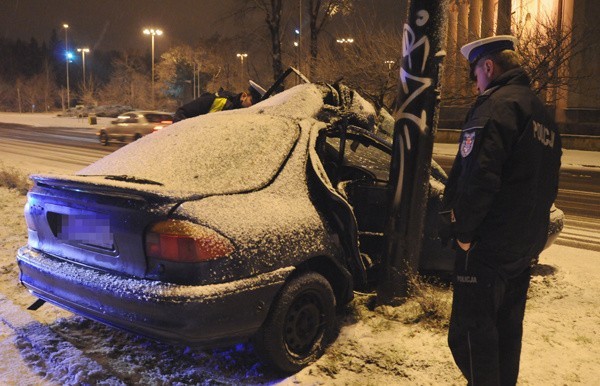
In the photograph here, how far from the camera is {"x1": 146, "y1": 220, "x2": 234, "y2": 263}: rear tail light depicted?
2.85 m

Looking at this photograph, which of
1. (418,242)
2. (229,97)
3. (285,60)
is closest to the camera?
(418,242)

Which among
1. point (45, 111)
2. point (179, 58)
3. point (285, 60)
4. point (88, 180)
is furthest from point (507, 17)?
point (45, 111)

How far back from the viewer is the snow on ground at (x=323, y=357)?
3.22 metres

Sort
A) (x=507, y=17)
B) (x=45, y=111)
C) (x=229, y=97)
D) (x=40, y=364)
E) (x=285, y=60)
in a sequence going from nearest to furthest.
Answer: (x=40, y=364)
(x=229, y=97)
(x=507, y=17)
(x=285, y=60)
(x=45, y=111)

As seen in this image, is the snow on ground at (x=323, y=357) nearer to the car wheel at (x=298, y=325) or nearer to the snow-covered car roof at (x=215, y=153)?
the car wheel at (x=298, y=325)

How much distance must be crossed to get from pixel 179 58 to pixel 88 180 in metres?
57.6

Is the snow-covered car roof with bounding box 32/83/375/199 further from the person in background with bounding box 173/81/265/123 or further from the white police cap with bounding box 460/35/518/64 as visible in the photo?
the person in background with bounding box 173/81/265/123

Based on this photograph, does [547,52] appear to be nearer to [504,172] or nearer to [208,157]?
[208,157]

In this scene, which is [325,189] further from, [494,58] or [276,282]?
[494,58]

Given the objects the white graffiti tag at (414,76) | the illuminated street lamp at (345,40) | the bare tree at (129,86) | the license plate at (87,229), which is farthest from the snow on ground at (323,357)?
the bare tree at (129,86)

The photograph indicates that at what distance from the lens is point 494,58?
8.79 feet

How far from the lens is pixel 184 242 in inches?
112

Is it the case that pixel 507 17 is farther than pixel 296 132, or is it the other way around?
pixel 507 17

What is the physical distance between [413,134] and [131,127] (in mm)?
21467
